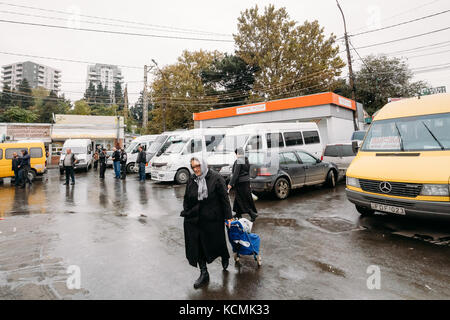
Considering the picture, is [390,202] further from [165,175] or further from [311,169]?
[165,175]

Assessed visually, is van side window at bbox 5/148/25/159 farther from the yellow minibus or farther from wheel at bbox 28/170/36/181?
the yellow minibus

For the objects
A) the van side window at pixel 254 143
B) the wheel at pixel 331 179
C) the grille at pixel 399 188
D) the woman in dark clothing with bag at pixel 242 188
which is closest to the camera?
the grille at pixel 399 188

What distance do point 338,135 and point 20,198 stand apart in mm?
18887

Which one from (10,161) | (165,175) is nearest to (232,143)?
(165,175)

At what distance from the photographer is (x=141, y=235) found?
5.39 metres

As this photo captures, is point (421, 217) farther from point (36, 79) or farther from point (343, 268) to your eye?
point (36, 79)

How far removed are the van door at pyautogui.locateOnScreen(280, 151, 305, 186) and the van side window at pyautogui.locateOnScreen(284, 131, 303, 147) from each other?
2.90 meters

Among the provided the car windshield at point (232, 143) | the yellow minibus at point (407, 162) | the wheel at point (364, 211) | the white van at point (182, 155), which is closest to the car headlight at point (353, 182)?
the yellow minibus at point (407, 162)

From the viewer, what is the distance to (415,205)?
14.5 ft

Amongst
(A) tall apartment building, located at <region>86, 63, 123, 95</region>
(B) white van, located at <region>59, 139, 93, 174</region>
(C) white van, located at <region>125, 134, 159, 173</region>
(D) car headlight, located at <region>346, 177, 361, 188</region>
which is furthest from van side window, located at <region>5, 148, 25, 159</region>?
(A) tall apartment building, located at <region>86, 63, 123, 95</region>

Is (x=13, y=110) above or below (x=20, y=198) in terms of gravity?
above

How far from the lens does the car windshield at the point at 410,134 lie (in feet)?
16.6

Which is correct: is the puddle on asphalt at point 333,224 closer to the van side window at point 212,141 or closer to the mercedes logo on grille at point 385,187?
the mercedes logo on grille at point 385,187
